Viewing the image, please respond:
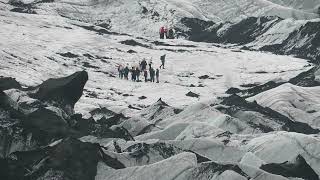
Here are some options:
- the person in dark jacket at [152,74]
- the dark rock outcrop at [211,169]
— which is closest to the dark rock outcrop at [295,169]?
the dark rock outcrop at [211,169]

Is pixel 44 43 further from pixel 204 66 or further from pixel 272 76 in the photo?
pixel 272 76

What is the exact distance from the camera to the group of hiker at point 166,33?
73750 mm

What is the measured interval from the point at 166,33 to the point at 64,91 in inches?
1964

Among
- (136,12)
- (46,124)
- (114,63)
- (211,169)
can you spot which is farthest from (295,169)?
(136,12)

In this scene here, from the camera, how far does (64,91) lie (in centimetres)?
2605

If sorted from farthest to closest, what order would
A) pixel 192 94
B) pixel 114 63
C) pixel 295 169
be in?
pixel 114 63, pixel 192 94, pixel 295 169

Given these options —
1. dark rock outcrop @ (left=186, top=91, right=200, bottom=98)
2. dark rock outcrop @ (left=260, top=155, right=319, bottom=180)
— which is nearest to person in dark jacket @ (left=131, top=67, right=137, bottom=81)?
dark rock outcrop @ (left=186, top=91, right=200, bottom=98)

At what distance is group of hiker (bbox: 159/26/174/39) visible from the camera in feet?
242

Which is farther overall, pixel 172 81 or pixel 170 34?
pixel 170 34

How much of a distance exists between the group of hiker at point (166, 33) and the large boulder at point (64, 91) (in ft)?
155

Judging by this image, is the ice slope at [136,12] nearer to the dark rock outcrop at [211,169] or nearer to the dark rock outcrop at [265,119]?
the dark rock outcrop at [265,119]

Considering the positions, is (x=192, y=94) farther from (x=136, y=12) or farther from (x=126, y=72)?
(x=136, y=12)

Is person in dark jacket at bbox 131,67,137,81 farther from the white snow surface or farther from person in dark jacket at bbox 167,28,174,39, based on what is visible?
person in dark jacket at bbox 167,28,174,39

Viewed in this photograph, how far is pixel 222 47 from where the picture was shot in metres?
70.2
